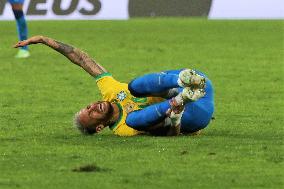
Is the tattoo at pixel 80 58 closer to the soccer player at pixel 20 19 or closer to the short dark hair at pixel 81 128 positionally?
the short dark hair at pixel 81 128

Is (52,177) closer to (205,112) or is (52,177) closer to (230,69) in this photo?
(205,112)

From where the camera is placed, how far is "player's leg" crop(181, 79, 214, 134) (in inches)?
458

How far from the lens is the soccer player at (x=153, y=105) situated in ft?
36.2

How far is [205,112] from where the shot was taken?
11.7 m

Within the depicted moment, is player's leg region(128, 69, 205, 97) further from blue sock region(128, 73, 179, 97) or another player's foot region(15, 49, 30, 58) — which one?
another player's foot region(15, 49, 30, 58)

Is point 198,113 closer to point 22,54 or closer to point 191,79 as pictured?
point 191,79

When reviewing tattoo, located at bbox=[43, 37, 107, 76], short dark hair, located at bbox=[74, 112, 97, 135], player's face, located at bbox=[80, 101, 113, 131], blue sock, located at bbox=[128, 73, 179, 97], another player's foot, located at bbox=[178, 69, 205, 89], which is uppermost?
another player's foot, located at bbox=[178, 69, 205, 89]

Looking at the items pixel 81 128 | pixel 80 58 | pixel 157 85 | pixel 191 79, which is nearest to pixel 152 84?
pixel 157 85

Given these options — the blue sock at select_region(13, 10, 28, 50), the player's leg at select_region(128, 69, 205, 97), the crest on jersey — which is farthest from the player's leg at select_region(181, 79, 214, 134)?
the blue sock at select_region(13, 10, 28, 50)

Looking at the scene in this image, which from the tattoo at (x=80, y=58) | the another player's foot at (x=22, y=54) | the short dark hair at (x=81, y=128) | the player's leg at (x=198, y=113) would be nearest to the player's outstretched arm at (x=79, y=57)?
the tattoo at (x=80, y=58)

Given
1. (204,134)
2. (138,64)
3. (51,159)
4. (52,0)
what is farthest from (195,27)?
(51,159)

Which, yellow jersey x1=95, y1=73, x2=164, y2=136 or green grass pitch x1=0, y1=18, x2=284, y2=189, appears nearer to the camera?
green grass pitch x1=0, y1=18, x2=284, y2=189

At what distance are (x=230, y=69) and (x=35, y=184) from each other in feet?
38.0

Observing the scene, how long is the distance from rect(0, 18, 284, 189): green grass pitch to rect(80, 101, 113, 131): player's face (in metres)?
0.17
